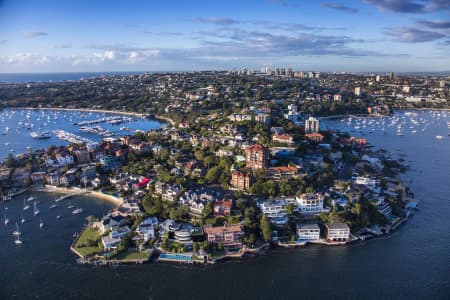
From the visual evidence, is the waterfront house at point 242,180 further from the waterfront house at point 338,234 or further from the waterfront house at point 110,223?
the waterfront house at point 110,223

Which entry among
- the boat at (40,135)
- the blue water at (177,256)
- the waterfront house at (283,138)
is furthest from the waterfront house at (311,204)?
the boat at (40,135)

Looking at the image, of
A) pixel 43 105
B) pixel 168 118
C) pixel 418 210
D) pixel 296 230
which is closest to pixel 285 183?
pixel 296 230

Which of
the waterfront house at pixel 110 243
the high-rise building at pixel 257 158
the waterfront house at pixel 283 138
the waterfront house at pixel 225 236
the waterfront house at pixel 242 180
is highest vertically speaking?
the waterfront house at pixel 283 138

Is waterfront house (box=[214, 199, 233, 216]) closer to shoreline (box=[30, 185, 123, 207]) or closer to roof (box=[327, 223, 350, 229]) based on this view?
roof (box=[327, 223, 350, 229])

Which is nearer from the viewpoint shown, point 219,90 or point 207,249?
point 207,249

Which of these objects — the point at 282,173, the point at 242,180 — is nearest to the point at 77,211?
the point at 242,180

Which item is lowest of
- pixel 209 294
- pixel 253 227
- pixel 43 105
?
pixel 209 294

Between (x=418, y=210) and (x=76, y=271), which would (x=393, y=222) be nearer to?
(x=418, y=210)

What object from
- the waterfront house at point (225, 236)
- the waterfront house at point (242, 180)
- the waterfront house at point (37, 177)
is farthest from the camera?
the waterfront house at point (37, 177)
